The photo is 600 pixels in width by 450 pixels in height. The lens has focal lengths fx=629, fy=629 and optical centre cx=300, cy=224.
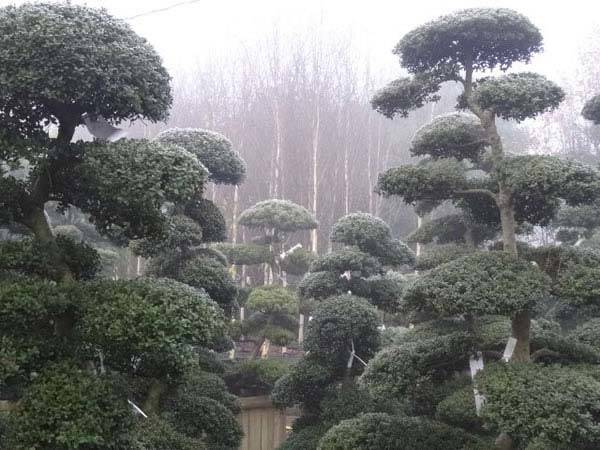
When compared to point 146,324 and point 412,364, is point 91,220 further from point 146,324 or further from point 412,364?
point 412,364

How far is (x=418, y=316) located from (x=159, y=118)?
352 centimetres

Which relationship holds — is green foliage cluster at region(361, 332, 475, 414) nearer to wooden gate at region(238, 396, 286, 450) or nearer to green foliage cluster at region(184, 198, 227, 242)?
green foliage cluster at region(184, 198, 227, 242)

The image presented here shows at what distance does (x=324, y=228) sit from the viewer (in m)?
14.1

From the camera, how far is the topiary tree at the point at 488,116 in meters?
3.52

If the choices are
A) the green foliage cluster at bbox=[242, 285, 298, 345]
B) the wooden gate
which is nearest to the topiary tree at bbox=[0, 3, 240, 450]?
the wooden gate

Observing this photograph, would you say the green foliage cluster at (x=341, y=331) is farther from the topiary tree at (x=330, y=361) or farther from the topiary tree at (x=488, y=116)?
the topiary tree at (x=488, y=116)

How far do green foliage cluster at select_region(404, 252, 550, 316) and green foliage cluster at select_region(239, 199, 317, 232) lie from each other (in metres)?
4.91

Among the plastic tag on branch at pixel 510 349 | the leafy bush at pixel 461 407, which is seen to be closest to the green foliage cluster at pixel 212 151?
the leafy bush at pixel 461 407

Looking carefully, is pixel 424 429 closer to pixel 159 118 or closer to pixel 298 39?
pixel 159 118

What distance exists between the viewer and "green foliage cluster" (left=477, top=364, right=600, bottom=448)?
2916mm

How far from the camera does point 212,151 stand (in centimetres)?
575

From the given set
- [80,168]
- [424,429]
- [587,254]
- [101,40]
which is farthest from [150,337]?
[587,254]

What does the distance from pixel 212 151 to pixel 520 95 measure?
2946 mm

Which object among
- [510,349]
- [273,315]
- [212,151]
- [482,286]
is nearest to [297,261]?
[273,315]
